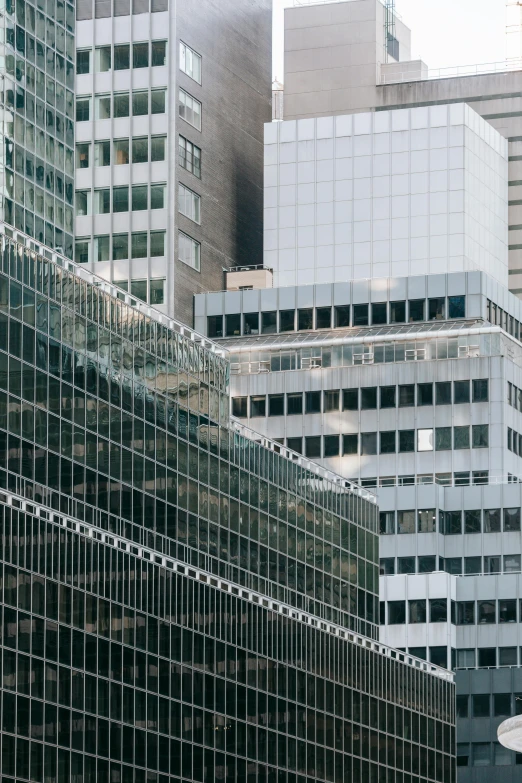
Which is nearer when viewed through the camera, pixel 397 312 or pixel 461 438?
pixel 461 438

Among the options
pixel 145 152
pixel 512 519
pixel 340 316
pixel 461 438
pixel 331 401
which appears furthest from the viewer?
pixel 340 316

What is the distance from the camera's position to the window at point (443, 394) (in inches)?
6250

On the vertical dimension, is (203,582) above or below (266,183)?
below

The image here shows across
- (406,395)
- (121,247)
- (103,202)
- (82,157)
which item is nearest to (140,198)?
(103,202)

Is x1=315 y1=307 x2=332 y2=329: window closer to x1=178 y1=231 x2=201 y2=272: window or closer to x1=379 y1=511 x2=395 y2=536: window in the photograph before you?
x1=178 y1=231 x2=201 y2=272: window

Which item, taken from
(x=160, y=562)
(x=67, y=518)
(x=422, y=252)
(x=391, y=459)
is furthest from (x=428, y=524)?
(x=67, y=518)

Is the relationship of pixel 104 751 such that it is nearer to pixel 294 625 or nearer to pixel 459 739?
pixel 294 625

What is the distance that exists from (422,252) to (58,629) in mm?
89584

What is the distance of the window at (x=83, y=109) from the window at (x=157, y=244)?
10.8m

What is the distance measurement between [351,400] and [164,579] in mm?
63537

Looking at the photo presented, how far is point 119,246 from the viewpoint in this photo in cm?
16912

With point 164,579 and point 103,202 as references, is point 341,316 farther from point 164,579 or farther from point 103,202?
point 164,579

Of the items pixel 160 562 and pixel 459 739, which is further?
pixel 459 739

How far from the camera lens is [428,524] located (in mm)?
151500
